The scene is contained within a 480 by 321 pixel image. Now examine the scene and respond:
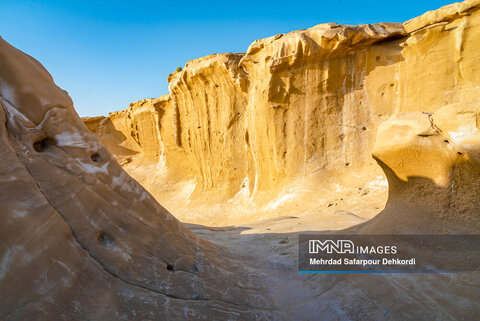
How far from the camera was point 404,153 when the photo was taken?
108 inches

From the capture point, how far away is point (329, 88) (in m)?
9.02

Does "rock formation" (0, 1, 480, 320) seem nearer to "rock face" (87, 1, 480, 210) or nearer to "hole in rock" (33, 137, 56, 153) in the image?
"hole in rock" (33, 137, 56, 153)

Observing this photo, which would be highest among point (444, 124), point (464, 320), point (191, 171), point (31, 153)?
point (191, 171)

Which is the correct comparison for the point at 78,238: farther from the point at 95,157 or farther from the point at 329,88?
the point at 329,88

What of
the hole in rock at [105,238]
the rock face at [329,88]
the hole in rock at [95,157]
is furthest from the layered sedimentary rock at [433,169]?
the rock face at [329,88]

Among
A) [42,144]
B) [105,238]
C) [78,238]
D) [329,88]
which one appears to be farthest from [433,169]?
[329,88]

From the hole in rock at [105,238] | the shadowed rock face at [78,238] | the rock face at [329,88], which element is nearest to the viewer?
the shadowed rock face at [78,238]

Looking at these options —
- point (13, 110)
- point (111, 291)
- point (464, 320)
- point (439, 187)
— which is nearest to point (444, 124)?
point (439, 187)

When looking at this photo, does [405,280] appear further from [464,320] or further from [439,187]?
[439,187]

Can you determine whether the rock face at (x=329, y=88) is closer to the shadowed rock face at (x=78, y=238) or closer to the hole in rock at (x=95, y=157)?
the shadowed rock face at (x=78, y=238)

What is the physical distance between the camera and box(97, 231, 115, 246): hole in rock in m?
2.02

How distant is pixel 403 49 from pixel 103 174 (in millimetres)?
8771

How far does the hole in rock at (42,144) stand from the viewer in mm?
2074

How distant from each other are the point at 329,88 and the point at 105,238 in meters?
8.51
